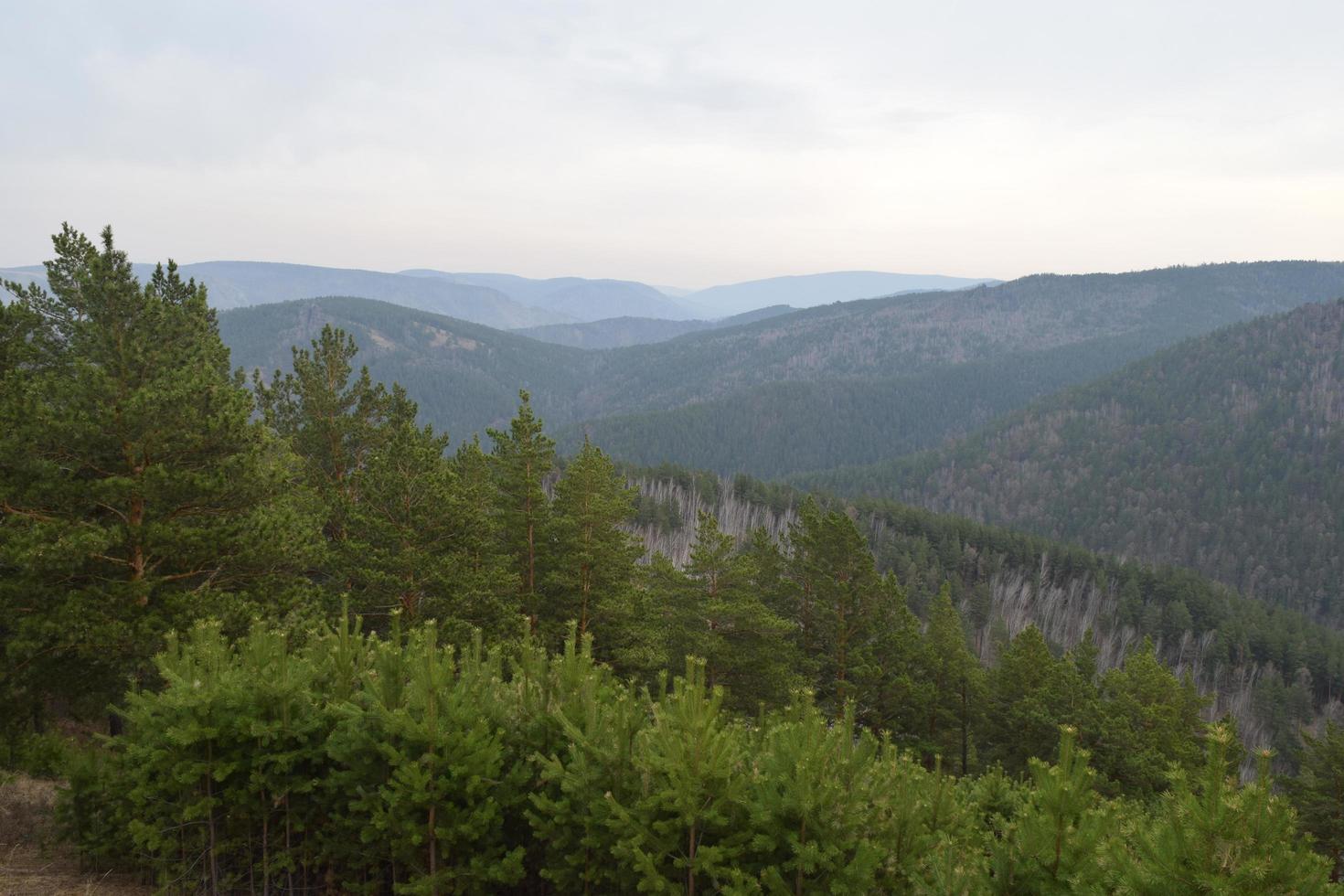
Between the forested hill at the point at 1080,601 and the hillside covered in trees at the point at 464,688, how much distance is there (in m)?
41.7

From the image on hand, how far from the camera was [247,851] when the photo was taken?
9094 millimetres

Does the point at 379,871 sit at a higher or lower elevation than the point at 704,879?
lower

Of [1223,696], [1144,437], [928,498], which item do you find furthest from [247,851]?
[1144,437]

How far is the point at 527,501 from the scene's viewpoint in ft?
73.0

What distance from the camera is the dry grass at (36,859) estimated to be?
344 inches

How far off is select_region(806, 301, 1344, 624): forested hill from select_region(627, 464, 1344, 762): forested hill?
45123mm

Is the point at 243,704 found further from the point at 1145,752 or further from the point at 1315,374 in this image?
the point at 1315,374

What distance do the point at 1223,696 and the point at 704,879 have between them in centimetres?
9165

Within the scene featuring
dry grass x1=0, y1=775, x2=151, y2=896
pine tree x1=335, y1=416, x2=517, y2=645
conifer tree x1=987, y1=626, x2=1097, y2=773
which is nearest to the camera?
dry grass x1=0, y1=775, x2=151, y2=896

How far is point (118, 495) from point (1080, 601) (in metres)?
104

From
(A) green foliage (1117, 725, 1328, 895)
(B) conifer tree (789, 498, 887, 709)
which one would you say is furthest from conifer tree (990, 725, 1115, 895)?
(B) conifer tree (789, 498, 887, 709)

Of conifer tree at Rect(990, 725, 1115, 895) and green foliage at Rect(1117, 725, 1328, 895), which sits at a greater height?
green foliage at Rect(1117, 725, 1328, 895)

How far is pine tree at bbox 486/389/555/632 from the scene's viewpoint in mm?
21828

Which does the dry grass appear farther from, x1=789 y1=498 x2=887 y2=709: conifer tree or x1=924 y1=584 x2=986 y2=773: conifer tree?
x1=924 y1=584 x2=986 y2=773: conifer tree
